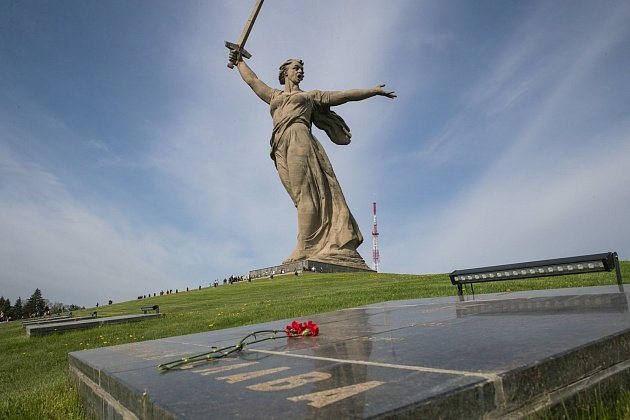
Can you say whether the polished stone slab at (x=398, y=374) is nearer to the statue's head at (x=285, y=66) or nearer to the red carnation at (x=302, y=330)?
the red carnation at (x=302, y=330)

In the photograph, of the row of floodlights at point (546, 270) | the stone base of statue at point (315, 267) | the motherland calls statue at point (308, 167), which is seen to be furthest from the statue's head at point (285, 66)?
the row of floodlights at point (546, 270)

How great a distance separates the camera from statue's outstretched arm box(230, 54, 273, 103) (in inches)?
1506

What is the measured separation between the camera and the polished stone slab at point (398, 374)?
1.62 m

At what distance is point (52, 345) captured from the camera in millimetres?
10195

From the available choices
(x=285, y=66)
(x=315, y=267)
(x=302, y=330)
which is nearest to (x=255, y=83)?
(x=285, y=66)

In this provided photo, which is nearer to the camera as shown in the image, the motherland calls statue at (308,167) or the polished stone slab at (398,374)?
the polished stone slab at (398,374)

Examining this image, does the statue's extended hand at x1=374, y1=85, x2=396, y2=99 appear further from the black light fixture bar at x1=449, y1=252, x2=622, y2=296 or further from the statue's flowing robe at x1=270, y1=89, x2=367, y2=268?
the black light fixture bar at x1=449, y1=252, x2=622, y2=296

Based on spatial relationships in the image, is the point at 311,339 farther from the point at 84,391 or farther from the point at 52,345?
the point at 52,345

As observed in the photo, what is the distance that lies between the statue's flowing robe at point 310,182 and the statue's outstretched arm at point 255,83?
542 mm

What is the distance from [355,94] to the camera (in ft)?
115

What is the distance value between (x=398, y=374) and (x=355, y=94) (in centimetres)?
3436

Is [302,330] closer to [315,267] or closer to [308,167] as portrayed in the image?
[315,267]

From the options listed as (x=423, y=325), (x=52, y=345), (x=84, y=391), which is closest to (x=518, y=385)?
(x=423, y=325)

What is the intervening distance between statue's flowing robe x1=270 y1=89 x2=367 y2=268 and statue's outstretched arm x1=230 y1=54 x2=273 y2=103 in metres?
0.54
